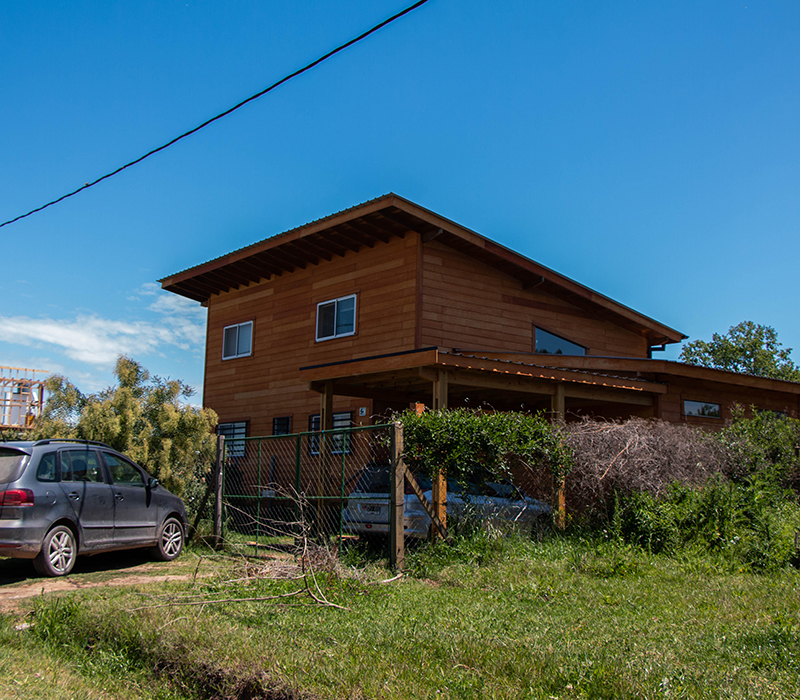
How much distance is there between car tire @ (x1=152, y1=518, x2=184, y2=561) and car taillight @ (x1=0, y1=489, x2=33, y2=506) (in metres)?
2.37

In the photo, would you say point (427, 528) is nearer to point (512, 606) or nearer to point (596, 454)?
point (596, 454)

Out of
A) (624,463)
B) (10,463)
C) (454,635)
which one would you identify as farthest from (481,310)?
(454,635)

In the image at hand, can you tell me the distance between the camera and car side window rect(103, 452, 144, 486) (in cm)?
913

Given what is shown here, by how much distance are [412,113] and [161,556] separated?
A: 22.5 ft

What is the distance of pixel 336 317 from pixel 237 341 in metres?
4.12

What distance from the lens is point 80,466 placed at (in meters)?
8.52

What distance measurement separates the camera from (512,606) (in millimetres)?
5973

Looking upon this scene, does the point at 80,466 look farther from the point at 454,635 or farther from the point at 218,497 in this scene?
the point at 454,635

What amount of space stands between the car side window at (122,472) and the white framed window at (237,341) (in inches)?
359

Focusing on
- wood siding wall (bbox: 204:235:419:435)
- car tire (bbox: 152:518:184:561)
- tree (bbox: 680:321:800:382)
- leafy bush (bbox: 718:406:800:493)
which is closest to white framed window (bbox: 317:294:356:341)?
wood siding wall (bbox: 204:235:419:435)

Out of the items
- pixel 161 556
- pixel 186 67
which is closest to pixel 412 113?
pixel 186 67

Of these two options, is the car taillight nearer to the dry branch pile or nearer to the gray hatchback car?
the gray hatchback car

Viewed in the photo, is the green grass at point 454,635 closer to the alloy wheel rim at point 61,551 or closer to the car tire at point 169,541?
the alloy wheel rim at point 61,551

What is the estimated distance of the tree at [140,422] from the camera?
12.0m
